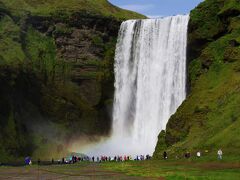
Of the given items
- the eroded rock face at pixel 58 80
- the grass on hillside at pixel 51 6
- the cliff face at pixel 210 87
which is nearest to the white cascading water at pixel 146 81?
the eroded rock face at pixel 58 80

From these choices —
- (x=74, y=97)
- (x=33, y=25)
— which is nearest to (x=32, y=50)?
(x=33, y=25)

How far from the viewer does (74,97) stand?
122 m

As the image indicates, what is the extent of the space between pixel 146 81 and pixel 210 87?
84.9ft

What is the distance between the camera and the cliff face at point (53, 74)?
374 ft

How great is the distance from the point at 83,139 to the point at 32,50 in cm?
2399

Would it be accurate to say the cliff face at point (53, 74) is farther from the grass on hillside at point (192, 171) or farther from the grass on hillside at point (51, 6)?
the grass on hillside at point (192, 171)

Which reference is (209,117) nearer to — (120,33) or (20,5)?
(120,33)

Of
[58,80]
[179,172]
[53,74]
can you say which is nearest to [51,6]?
[53,74]

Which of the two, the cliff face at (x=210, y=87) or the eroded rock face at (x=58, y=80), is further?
the eroded rock face at (x=58, y=80)

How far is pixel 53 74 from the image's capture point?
12256 centimetres

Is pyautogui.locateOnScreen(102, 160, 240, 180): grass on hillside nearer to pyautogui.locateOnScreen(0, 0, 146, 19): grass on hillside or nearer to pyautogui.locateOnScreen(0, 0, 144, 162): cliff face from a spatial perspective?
pyautogui.locateOnScreen(0, 0, 144, 162): cliff face

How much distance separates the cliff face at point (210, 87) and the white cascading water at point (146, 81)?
4.89 meters

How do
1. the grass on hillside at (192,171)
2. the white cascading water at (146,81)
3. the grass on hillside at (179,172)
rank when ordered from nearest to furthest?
1. the grass on hillside at (192,171)
2. the grass on hillside at (179,172)
3. the white cascading water at (146,81)

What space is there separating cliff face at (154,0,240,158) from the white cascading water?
4891 mm
